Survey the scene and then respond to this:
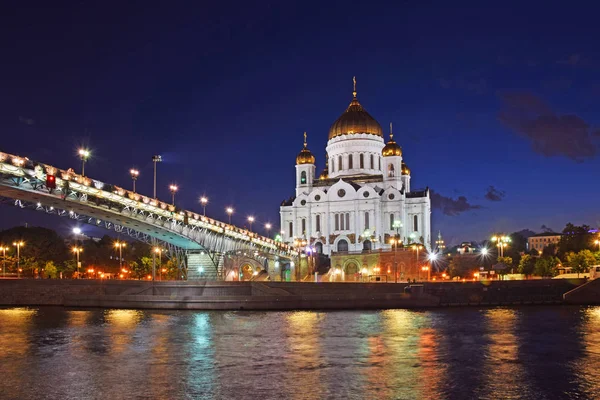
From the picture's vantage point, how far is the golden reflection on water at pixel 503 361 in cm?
2498

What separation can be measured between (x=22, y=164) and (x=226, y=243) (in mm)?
37742

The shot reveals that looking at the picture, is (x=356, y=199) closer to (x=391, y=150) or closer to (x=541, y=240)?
(x=391, y=150)

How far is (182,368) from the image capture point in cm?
2892

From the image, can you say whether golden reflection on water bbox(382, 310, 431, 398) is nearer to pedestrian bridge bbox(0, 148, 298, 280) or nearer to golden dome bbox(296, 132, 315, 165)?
pedestrian bridge bbox(0, 148, 298, 280)

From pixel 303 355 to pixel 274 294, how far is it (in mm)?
26028

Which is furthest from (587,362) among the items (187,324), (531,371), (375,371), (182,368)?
(187,324)

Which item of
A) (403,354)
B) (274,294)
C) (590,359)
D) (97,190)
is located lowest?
(590,359)

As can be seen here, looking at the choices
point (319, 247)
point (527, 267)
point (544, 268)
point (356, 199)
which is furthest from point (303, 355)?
point (319, 247)

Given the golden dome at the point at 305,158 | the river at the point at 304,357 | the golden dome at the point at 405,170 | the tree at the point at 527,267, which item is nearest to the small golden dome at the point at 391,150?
the golden dome at the point at 405,170

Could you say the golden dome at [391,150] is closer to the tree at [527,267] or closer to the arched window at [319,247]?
the arched window at [319,247]

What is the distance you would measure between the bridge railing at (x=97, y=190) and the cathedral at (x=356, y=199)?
88.4ft

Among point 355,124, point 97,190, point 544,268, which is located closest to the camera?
point 97,190

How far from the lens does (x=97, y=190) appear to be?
54.0 meters

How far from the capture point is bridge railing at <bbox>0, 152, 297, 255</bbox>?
45500 millimetres
